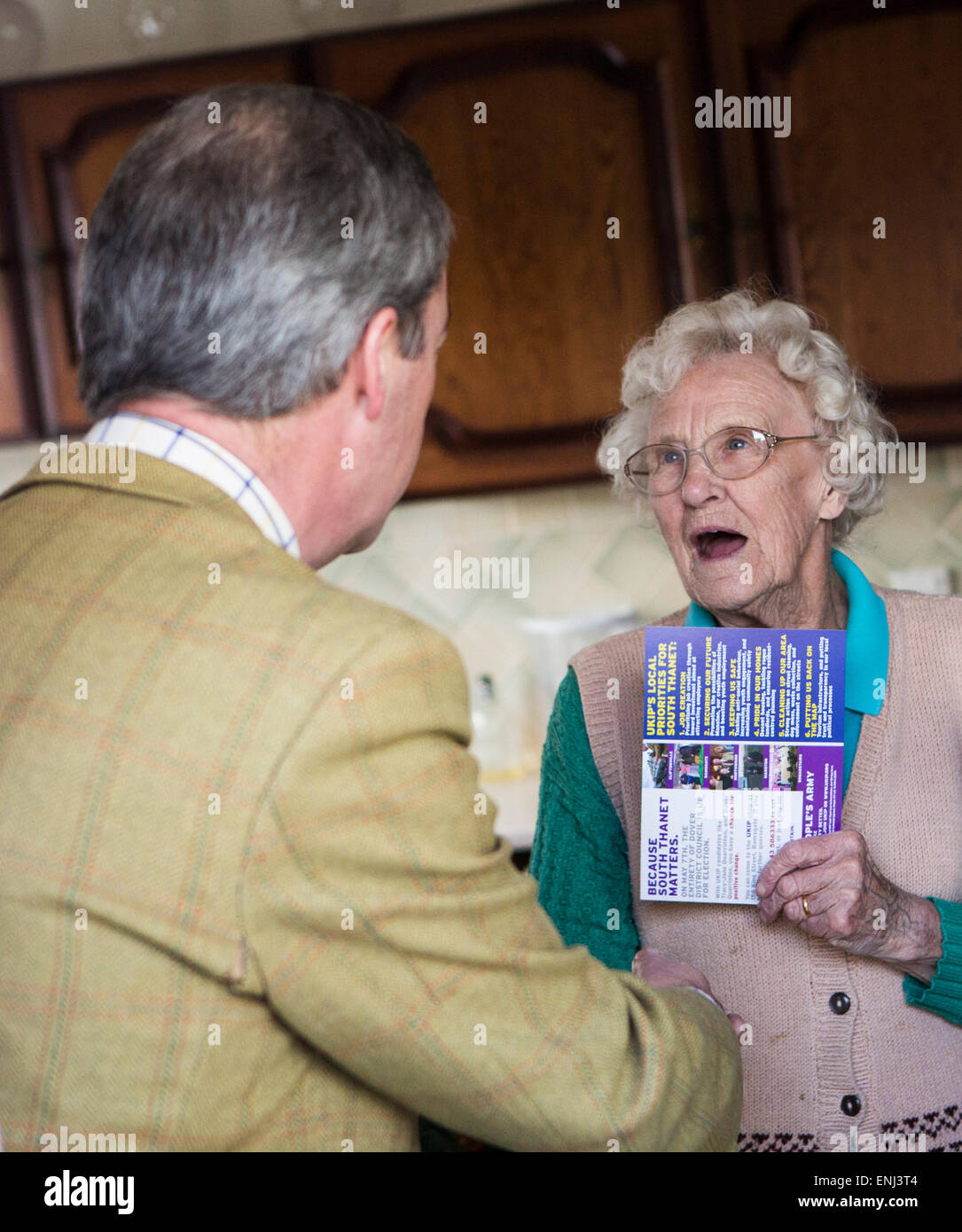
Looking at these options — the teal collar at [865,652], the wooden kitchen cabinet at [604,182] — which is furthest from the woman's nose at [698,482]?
the wooden kitchen cabinet at [604,182]

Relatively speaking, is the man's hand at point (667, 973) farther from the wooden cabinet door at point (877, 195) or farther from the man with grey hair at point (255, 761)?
the wooden cabinet door at point (877, 195)

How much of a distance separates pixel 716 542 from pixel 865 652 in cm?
18

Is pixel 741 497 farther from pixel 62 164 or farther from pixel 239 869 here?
pixel 62 164

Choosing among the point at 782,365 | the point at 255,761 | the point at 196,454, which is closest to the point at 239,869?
the point at 255,761

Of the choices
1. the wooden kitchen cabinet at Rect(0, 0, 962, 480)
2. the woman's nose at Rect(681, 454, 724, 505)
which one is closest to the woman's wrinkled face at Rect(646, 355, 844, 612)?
the woman's nose at Rect(681, 454, 724, 505)

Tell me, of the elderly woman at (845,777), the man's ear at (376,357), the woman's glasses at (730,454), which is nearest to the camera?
the man's ear at (376,357)

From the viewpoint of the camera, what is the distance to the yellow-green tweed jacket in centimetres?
61

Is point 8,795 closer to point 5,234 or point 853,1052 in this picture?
point 853,1052

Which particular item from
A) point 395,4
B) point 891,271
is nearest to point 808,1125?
point 891,271

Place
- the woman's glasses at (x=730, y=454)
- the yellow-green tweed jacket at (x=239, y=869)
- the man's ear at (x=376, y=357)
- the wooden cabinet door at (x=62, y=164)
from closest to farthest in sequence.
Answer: the yellow-green tweed jacket at (x=239, y=869)
the man's ear at (x=376, y=357)
the woman's glasses at (x=730, y=454)
the wooden cabinet door at (x=62, y=164)

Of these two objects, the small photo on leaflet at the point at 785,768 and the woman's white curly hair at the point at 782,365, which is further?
the woman's white curly hair at the point at 782,365

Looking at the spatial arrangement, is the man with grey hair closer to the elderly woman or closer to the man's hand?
the man's hand

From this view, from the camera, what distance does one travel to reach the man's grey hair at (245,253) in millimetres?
682

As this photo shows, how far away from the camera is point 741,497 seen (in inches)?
47.1
